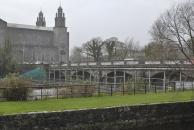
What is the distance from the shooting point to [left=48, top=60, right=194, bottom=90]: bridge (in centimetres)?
4953

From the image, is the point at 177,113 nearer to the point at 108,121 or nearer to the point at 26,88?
the point at 108,121

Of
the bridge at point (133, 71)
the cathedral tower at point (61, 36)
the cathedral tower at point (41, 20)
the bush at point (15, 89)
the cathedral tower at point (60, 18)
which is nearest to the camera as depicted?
the bush at point (15, 89)

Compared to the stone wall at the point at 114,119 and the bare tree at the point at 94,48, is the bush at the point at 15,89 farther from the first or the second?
the bare tree at the point at 94,48

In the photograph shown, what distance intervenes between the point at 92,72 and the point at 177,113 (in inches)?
2069

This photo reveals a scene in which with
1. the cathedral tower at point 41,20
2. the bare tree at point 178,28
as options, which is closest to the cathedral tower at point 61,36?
the cathedral tower at point 41,20

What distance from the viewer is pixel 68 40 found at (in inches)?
6191

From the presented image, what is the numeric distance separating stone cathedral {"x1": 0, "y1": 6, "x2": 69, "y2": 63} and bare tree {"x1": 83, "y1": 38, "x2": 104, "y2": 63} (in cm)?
3545

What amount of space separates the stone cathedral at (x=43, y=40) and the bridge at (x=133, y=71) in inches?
2168

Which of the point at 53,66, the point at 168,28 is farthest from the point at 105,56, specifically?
the point at 168,28

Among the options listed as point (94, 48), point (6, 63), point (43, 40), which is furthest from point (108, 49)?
point (43, 40)

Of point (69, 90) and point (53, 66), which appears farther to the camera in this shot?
point (53, 66)

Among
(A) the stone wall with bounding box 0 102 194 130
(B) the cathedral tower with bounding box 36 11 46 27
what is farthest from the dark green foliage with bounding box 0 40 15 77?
(B) the cathedral tower with bounding box 36 11 46 27

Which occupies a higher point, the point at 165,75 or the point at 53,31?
the point at 53,31

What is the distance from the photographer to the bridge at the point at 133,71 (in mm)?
49528
